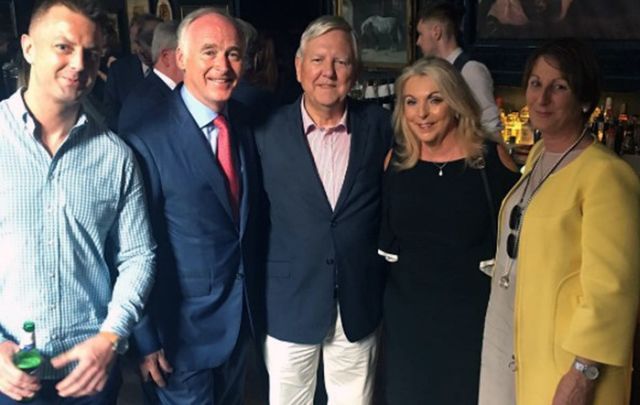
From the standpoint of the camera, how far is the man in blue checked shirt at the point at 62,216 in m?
1.56

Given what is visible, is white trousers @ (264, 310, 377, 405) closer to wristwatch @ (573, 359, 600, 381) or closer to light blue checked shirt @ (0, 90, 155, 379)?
light blue checked shirt @ (0, 90, 155, 379)

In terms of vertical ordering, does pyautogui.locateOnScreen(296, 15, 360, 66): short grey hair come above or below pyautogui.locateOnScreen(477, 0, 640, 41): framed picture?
below

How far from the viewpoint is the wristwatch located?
1636 mm

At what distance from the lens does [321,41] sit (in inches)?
84.7

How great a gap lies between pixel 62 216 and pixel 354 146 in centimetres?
94

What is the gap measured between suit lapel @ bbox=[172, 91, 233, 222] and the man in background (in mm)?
2034

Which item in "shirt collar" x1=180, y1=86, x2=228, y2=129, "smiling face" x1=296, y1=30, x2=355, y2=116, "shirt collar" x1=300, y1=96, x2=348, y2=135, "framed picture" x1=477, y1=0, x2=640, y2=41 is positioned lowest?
"shirt collar" x1=300, y1=96, x2=348, y2=135

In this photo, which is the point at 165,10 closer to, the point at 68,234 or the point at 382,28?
the point at 382,28

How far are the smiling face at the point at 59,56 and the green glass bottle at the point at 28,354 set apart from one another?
0.53m

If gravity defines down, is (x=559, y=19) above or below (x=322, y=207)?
above

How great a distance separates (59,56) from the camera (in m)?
1.55

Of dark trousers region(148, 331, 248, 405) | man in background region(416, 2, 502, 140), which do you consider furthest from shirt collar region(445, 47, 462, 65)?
dark trousers region(148, 331, 248, 405)

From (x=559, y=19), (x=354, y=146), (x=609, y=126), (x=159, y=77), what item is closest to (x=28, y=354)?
(x=354, y=146)

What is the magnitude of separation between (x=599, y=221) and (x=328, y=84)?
925mm
